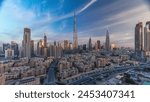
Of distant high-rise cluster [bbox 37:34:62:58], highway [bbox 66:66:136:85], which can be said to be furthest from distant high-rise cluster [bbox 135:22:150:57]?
distant high-rise cluster [bbox 37:34:62:58]

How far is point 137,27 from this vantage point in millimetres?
2270

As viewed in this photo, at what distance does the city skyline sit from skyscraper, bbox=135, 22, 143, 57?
0.12 feet

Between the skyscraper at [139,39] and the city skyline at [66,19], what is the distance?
4cm

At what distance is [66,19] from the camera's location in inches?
92.4

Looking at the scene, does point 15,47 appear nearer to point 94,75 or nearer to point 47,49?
point 47,49

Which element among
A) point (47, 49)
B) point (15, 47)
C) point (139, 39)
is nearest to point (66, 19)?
point (47, 49)

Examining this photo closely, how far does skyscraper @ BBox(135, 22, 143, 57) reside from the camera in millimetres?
2261

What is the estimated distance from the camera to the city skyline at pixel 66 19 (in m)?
2.27

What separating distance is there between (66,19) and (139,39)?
25.0 inches

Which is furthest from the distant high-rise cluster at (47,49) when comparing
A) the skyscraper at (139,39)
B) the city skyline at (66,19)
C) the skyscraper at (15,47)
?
the skyscraper at (139,39)

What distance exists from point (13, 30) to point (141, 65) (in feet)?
3.65

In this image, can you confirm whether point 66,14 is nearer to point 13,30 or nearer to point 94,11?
point 94,11

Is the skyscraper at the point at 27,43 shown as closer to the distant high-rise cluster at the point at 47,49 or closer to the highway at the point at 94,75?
the distant high-rise cluster at the point at 47,49

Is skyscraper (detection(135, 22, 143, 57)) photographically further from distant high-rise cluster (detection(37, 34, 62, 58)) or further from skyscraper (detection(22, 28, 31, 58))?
skyscraper (detection(22, 28, 31, 58))
